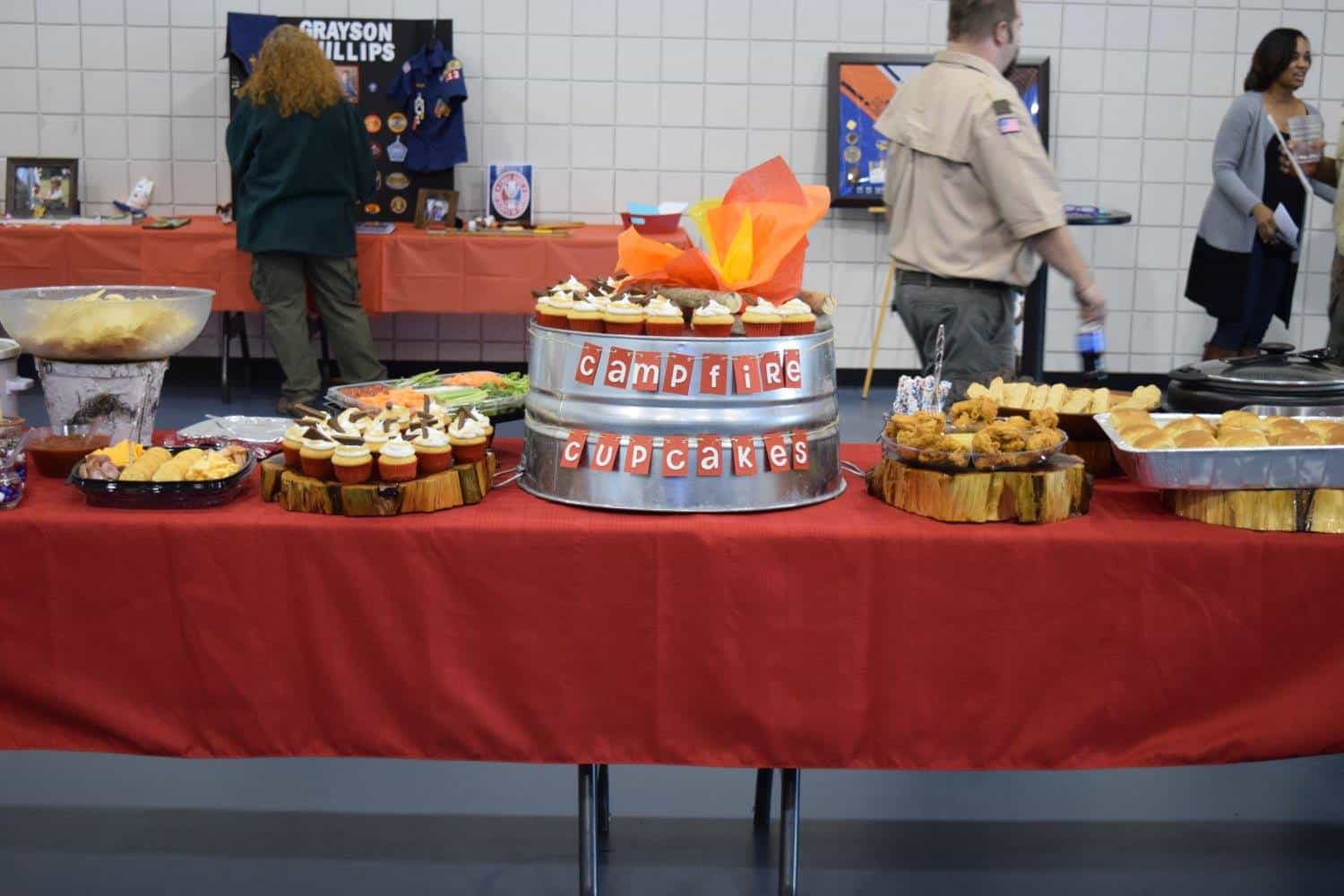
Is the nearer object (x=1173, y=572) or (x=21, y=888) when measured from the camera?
(x=1173, y=572)

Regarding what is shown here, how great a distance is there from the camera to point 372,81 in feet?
24.2

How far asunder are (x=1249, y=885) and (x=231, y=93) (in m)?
6.16

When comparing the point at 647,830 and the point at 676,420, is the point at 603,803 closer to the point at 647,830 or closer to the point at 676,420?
the point at 647,830

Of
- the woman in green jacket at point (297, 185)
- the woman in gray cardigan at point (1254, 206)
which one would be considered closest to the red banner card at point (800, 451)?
the woman in green jacket at point (297, 185)

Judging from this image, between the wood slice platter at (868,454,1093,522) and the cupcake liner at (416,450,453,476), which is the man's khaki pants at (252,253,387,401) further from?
the wood slice platter at (868,454,1093,522)

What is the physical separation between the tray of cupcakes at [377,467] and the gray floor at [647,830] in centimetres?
80

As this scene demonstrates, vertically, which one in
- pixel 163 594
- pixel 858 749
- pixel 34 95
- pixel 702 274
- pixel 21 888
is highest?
pixel 34 95

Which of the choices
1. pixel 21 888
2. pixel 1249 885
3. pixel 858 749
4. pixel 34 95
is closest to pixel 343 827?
pixel 21 888

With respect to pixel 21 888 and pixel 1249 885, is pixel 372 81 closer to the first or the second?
pixel 21 888

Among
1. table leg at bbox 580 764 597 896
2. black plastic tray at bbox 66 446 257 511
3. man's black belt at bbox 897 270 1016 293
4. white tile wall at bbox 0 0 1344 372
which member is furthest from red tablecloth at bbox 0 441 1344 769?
white tile wall at bbox 0 0 1344 372

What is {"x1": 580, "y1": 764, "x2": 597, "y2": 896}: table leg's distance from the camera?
2.55 meters

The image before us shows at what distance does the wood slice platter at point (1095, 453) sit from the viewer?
2828mm

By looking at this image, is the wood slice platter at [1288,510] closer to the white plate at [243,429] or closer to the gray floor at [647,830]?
the gray floor at [647,830]

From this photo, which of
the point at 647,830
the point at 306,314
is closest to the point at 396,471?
the point at 647,830
